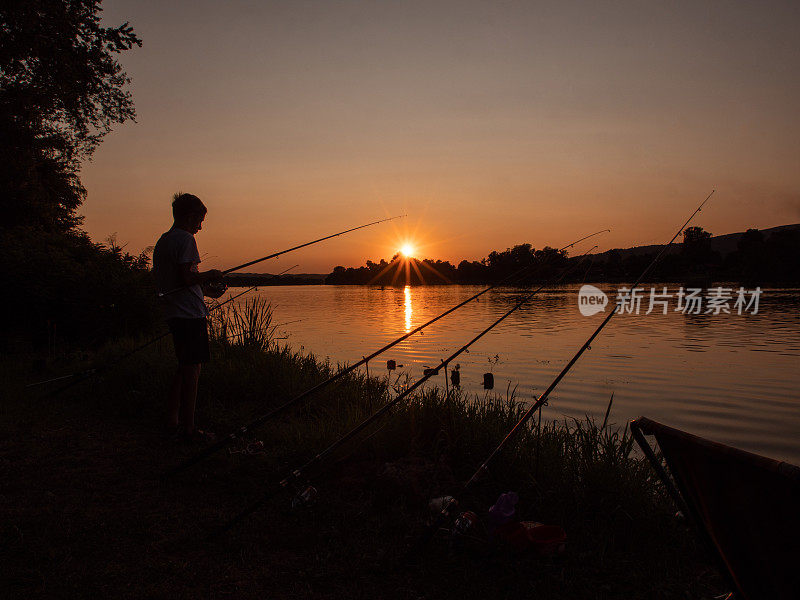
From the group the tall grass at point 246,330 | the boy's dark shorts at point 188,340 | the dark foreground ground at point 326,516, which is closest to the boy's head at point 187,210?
the boy's dark shorts at point 188,340

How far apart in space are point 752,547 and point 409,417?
12.4 feet

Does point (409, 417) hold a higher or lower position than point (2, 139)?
lower

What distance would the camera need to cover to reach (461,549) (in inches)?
137

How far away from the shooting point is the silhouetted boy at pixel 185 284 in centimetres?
507

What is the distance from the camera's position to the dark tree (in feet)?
39.9

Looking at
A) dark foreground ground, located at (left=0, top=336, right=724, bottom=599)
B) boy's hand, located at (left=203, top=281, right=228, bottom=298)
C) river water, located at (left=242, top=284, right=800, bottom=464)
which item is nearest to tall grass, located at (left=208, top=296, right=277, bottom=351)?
dark foreground ground, located at (left=0, top=336, right=724, bottom=599)

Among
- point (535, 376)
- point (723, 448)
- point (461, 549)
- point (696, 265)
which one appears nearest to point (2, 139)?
point (535, 376)

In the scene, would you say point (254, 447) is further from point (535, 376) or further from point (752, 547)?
point (535, 376)

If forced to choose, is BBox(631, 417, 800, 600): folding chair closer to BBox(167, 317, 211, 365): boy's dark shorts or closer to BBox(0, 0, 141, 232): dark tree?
BBox(167, 317, 211, 365): boy's dark shorts

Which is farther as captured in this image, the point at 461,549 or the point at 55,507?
the point at 55,507

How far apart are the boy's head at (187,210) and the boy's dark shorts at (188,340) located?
Result: 3.18 ft

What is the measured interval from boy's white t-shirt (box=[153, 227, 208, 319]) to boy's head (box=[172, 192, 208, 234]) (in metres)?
0.11

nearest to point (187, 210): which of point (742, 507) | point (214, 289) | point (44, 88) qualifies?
point (214, 289)

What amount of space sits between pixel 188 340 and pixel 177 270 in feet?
2.34
